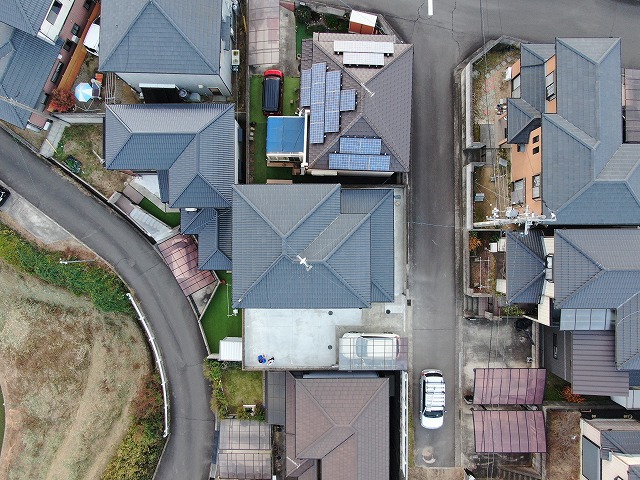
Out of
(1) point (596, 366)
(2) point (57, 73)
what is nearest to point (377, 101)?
(1) point (596, 366)

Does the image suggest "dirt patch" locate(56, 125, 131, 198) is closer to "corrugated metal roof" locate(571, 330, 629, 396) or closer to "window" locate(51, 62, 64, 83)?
"window" locate(51, 62, 64, 83)

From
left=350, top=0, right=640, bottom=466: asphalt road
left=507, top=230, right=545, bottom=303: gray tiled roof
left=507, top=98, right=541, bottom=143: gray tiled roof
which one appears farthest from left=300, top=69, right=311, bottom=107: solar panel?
left=507, top=230, right=545, bottom=303: gray tiled roof

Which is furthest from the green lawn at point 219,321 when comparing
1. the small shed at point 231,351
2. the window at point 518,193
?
the window at point 518,193

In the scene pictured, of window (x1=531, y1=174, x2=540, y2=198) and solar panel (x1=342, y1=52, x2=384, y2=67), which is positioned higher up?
solar panel (x1=342, y1=52, x2=384, y2=67)

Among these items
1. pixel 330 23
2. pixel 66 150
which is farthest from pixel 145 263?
pixel 330 23

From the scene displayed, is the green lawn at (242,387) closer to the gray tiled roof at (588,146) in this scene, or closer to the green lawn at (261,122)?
the green lawn at (261,122)

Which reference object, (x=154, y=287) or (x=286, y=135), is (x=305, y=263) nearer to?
(x=286, y=135)
